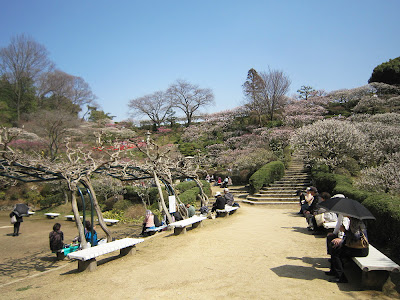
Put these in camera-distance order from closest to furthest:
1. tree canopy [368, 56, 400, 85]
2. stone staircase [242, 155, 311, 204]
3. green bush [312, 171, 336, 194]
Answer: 1. green bush [312, 171, 336, 194]
2. stone staircase [242, 155, 311, 204]
3. tree canopy [368, 56, 400, 85]

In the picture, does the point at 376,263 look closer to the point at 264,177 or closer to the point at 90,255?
the point at 90,255

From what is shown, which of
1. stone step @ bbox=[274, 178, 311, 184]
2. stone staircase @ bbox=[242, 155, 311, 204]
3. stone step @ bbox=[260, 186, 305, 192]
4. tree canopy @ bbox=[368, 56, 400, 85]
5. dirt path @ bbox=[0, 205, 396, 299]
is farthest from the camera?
tree canopy @ bbox=[368, 56, 400, 85]

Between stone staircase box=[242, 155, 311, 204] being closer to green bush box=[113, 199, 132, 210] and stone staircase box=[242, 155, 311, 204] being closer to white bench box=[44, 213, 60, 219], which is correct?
green bush box=[113, 199, 132, 210]

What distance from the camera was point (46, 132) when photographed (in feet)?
85.7

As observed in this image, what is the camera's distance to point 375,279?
162 inches

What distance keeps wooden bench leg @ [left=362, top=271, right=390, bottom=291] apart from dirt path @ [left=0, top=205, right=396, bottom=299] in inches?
5.0

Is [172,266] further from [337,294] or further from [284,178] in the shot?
[284,178]

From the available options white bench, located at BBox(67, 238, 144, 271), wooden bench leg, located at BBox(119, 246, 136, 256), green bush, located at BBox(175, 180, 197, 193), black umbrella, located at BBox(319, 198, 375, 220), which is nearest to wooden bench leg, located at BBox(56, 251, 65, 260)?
wooden bench leg, located at BBox(119, 246, 136, 256)

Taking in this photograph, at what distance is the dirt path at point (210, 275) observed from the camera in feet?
14.0

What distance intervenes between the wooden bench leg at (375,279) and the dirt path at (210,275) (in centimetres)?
13

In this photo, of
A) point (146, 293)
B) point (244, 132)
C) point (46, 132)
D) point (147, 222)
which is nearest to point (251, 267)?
point (146, 293)

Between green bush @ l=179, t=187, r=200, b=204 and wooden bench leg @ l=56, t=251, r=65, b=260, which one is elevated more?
green bush @ l=179, t=187, r=200, b=204

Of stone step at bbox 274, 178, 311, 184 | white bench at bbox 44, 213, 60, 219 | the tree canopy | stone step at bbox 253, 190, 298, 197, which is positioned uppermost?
the tree canopy

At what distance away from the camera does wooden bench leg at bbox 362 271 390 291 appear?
161 inches
